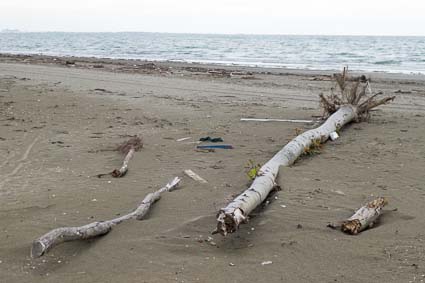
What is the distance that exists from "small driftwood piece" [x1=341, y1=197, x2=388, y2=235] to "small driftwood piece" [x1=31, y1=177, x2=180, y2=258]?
178 cm

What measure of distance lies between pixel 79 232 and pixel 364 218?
2.29 m

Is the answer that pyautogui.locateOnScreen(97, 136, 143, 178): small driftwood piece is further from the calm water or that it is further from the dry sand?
the calm water

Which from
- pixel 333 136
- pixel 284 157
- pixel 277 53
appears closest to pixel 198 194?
pixel 284 157

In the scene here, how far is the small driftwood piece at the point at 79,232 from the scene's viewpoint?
3.72 metres

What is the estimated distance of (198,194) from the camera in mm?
5207

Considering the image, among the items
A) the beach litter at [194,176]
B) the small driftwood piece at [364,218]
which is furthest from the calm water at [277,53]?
the small driftwood piece at [364,218]

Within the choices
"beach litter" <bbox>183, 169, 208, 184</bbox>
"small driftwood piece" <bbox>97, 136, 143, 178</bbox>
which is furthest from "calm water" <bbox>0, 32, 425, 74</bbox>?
"beach litter" <bbox>183, 169, 208, 184</bbox>

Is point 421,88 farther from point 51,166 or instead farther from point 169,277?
point 169,277

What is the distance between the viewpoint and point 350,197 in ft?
16.3

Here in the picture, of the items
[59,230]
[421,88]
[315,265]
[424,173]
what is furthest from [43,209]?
[421,88]

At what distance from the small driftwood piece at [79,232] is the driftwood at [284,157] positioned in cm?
86

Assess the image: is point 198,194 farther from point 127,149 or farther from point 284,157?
point 127,149

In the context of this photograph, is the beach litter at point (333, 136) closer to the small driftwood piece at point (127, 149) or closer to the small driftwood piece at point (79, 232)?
the small driftwood piece at point (127, 149)

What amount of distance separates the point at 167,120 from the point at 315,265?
658 centimetres
